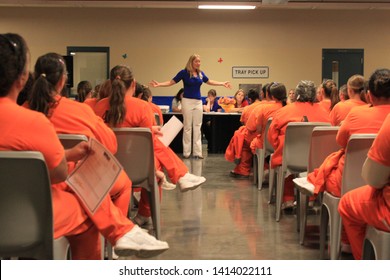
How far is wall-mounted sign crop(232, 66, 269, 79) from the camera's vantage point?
13188 mm

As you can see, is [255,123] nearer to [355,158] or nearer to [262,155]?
[262,155]

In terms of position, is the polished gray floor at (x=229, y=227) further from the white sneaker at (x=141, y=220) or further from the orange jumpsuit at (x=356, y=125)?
the orange jumpsuit at (x=356, y=125)

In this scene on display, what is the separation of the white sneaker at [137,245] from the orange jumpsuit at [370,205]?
0.85 metres

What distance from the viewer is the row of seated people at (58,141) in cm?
204

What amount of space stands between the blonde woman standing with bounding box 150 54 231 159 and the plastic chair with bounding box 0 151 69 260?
7174mm

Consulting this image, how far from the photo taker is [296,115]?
4.93m

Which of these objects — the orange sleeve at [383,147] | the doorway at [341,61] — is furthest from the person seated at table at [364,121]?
the doorway at [341,61]

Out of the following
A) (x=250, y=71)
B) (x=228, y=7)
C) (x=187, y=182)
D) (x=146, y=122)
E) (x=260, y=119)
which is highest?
(x=228, y=7)

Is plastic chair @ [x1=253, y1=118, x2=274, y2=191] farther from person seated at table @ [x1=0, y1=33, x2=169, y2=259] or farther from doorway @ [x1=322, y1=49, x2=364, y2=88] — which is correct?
doorway @ [x1=322, y1=49, x2=364, y2=88]

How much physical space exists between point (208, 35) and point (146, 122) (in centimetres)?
936

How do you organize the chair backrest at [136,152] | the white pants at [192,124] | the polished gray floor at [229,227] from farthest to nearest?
the white pants at [192,124] → the polished gray floor at [229,227] → the chair backrest at [136,152]

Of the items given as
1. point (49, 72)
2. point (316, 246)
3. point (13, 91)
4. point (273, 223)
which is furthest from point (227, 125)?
point (13, 91)

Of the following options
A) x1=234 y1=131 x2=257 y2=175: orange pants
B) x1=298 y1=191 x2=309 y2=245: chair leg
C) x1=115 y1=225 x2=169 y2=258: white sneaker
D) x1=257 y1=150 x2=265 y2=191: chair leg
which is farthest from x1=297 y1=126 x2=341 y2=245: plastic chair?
x1=234 y1=131 x2=257 y2=175: orange pants

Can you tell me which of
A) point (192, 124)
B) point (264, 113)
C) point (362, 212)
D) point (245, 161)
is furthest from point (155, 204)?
point (192, 124)
